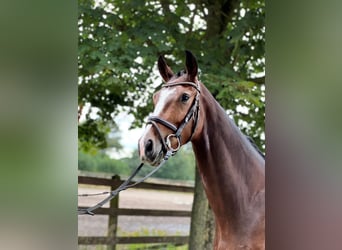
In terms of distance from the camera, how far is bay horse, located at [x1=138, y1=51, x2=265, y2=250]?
1361mm

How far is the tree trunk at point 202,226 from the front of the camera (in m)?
2.91

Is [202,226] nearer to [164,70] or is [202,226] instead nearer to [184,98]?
[164,70]

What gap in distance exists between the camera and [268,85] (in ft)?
1.33

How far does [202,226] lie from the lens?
9.61 feet

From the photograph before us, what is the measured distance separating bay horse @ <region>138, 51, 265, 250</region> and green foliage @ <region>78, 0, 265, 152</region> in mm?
990

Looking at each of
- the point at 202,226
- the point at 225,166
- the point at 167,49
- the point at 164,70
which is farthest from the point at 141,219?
the point at 225,166

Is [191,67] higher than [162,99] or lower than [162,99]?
higher

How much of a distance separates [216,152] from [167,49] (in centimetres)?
130

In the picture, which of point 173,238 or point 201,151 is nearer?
point 201,151

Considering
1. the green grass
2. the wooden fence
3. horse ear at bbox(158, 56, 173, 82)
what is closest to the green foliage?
the wooden fence
